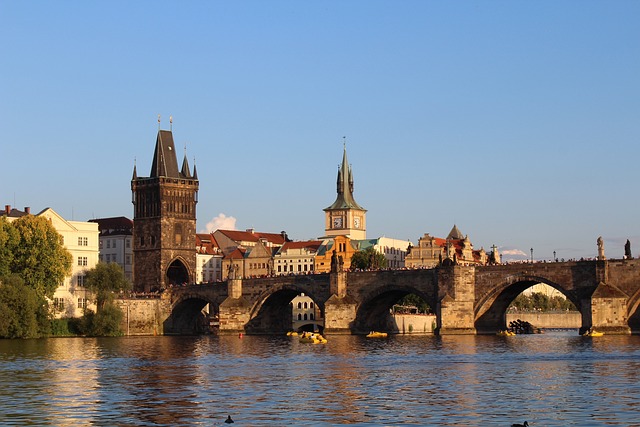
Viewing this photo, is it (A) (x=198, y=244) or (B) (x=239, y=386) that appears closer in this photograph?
(B) (x=239, y=386)

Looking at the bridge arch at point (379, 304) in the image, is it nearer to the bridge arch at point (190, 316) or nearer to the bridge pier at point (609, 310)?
the bridge pier at point (609, 310)

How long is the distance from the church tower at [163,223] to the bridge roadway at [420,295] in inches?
399

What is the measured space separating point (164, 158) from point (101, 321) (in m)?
44.3

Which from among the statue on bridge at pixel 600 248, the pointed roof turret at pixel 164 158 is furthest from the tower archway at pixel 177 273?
the statue on bridge at pixel 600 248

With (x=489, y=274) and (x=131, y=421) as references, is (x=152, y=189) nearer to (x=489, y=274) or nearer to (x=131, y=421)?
(x=489, y=274)

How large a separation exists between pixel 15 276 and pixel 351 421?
79.0 meters

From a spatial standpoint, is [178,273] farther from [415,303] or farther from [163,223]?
[415,303]

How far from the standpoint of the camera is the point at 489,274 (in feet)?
392

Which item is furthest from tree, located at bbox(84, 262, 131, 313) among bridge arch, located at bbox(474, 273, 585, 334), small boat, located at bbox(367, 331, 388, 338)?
bridge arch, located at bbox(474, 273, 585, 334)

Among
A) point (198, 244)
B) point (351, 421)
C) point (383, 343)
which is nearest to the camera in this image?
point (351, 421)

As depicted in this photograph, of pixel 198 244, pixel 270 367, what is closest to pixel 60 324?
pixel 270 367

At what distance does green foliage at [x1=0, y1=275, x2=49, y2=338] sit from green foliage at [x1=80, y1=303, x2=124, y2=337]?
12.6m

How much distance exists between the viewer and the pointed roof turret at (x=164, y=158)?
16900cm

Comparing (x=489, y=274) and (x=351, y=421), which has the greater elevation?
(x=489, y=274)
